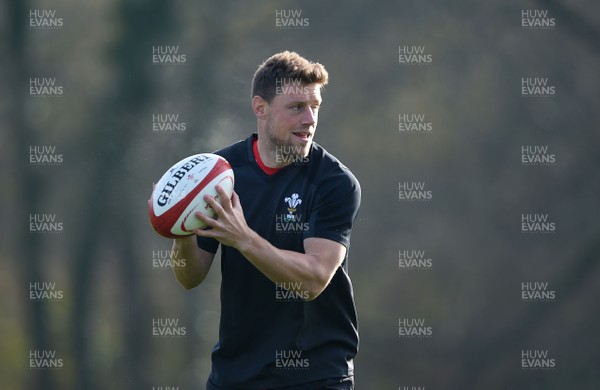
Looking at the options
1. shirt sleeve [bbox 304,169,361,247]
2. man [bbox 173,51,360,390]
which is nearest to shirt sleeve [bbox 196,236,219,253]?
man [bbox 173,51,360,390]

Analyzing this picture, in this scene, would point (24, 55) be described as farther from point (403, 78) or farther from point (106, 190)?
point (403, 78)

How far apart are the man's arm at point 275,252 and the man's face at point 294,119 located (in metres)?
0.44

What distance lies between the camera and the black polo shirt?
3.41m

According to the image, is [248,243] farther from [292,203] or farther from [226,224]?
[292,203]

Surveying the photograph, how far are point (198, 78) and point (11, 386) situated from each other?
2.84 m

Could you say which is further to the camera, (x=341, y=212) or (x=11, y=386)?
(x=11, y=386)

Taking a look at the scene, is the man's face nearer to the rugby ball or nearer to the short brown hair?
the short brown hair

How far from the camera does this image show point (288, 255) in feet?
10.6

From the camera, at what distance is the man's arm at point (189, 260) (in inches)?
139

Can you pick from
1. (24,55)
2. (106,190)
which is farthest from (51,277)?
(24,55)

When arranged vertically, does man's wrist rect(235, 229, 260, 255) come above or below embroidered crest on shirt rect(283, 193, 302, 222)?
below

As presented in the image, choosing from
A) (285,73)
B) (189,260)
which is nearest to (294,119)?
(285,73)

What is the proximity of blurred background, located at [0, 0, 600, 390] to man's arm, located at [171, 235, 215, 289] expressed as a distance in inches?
108

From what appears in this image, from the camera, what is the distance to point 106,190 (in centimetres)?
636
